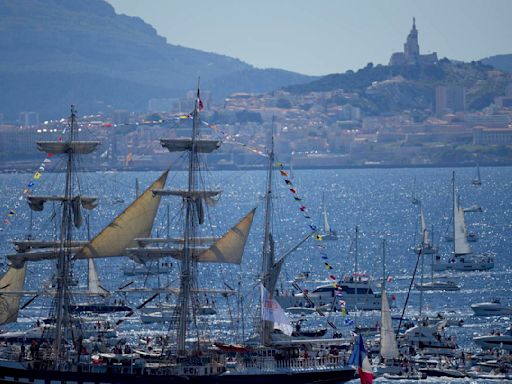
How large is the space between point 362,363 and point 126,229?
912cm

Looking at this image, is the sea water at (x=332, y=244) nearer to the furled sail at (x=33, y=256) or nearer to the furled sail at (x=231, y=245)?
the furled sail at (x=33, y=256)

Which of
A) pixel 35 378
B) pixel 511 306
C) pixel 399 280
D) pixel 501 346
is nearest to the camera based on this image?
pixel 35 378

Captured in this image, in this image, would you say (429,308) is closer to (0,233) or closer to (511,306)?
(511,306)

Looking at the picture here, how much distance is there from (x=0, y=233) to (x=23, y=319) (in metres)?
46.8

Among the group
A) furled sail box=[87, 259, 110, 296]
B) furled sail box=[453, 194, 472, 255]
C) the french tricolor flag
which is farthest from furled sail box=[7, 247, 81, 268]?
furled sail box=[453, 194, 472, 255]

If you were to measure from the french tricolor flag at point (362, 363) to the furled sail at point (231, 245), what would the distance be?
527 centimetres

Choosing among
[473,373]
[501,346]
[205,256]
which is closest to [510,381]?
[473,373]

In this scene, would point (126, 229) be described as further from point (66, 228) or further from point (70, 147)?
point (70, 147)

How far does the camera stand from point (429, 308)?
72.1 m

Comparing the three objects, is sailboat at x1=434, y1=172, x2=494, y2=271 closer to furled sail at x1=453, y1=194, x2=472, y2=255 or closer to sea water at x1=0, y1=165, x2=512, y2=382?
furled sail at x1=453, y1=194, x2=472, y2=255

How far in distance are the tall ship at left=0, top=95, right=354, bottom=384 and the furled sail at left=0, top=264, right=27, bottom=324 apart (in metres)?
0.03

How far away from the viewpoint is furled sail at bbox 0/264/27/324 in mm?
50469

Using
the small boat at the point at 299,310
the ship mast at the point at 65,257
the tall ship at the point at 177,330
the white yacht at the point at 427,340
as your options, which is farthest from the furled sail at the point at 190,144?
the small boat at the point at 299,310

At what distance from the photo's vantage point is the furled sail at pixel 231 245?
49.5 meters
